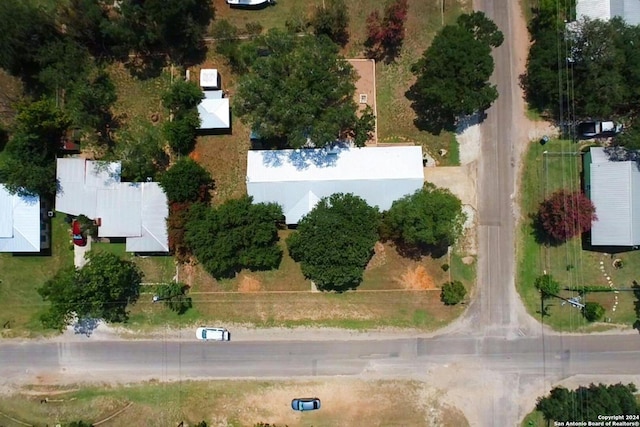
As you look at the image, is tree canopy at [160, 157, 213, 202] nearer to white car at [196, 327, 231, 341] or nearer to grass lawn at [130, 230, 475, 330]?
grass lawn at [130, 230, 475, 330]

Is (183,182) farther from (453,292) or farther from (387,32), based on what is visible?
(453,292)

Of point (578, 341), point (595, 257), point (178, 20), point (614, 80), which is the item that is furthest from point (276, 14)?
point (578, 341)

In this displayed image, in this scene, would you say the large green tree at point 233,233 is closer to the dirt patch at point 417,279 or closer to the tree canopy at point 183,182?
the tree canopy at point 183,182

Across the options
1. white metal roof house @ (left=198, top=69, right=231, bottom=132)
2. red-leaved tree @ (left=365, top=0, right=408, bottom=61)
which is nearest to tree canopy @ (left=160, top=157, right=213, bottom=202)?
white metal roof house @ (left=198, top=69, right=231, bottom=132)

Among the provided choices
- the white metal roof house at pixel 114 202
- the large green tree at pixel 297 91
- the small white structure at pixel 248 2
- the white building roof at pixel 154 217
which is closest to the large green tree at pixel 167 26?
the small white structure at pixel 248 2

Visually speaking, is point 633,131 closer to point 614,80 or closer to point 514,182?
point 614,80
